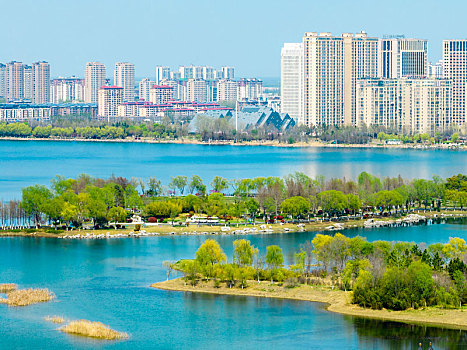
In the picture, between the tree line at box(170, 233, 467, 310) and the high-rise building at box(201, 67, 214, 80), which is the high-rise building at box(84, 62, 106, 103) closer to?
the high-rise building at box(201, 67, 214, 80)

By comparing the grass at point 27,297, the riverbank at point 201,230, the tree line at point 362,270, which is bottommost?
the grass at point 27,297

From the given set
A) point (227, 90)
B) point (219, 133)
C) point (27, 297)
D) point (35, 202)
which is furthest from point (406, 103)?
point (27, 297)

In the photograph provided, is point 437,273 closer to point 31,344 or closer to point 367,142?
point 31,344

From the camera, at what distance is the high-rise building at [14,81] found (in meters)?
93.1

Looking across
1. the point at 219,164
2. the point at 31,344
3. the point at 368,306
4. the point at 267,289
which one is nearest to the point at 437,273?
the point at 368,306

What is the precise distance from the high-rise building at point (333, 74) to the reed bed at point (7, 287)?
40.4 metres

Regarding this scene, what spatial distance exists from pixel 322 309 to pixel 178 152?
31.4 meters

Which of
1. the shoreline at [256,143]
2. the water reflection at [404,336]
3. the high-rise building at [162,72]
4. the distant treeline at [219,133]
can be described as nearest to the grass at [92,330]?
the water reflection at [404,336]

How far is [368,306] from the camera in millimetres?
13078

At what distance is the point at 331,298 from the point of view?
1355cm

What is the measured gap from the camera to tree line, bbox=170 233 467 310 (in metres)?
12.9

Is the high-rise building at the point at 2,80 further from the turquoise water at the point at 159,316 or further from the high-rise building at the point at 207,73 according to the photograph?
the turquoise water at the point at 159,316

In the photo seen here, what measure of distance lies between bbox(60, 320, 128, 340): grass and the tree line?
8.35 ft

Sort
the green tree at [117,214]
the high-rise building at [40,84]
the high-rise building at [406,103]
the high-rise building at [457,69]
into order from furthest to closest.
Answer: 1. the high-rise building at [40,84]
2. the high-rise building at [457,69]
3. the high-rise building at [406,103]
4. the green tree at [117,214]
